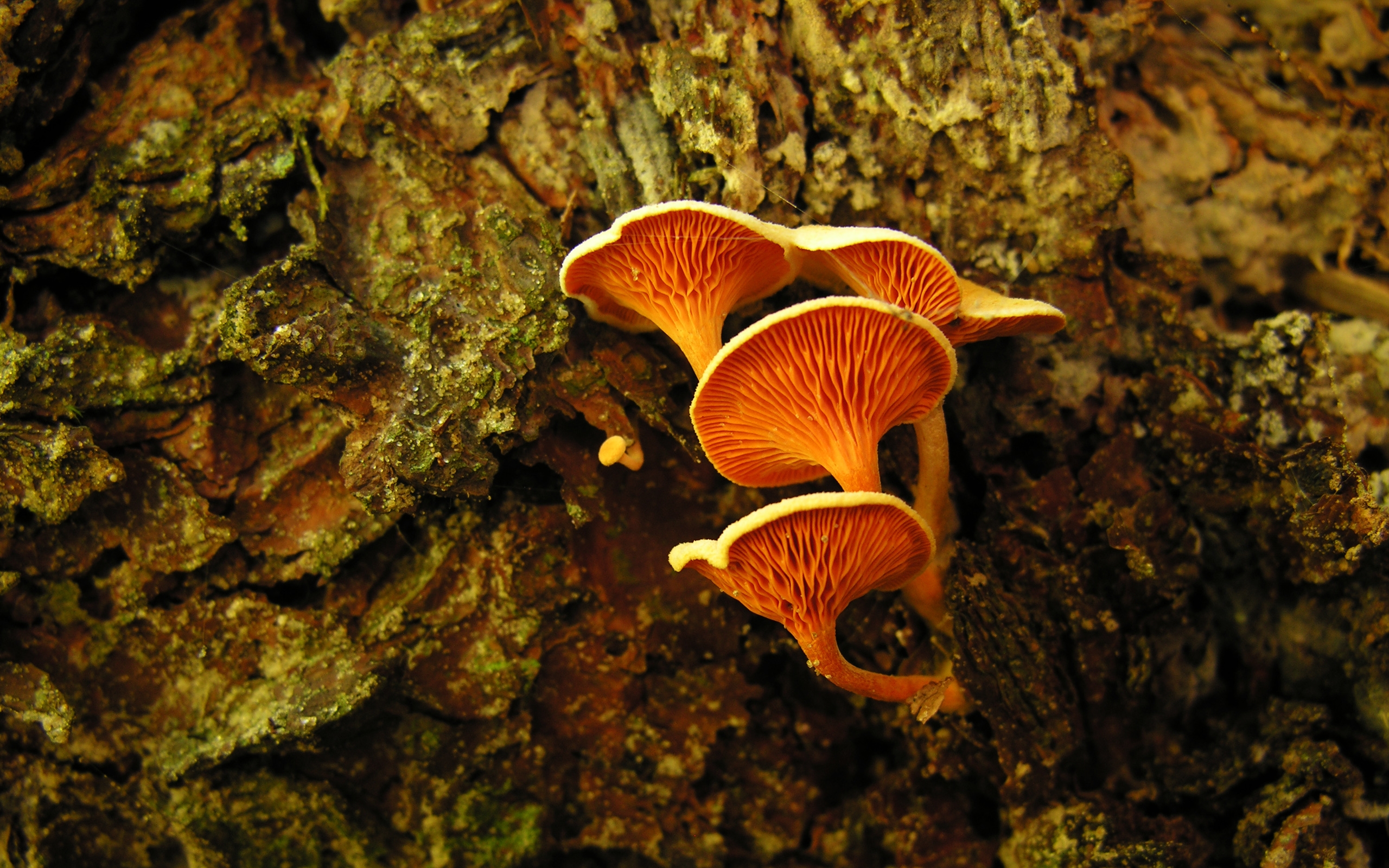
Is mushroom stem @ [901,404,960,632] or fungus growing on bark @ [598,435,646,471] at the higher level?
fungus growing on bark @ [598,435,646,471]

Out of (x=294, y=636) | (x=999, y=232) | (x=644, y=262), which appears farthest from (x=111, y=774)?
(x=999, y=232)

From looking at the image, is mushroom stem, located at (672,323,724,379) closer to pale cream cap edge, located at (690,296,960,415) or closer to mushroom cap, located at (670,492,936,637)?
pale cream cap edge, located at (690,296,960,415)

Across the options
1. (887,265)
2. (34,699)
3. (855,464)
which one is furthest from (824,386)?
(34,699)

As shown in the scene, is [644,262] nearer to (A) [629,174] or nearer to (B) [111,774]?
(A) [629,174]

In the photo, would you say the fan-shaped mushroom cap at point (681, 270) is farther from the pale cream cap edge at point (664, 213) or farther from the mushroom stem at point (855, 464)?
the mushroom stem at point (855, 464)

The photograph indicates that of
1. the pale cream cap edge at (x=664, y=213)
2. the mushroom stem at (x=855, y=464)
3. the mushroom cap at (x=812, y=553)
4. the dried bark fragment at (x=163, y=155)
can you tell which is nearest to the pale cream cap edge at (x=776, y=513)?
the mushroom cap at (x=812, y=553)

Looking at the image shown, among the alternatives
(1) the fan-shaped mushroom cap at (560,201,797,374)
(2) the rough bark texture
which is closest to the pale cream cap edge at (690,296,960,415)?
(1) the fan-shaped mushroom cap at (560,201,797,374)
